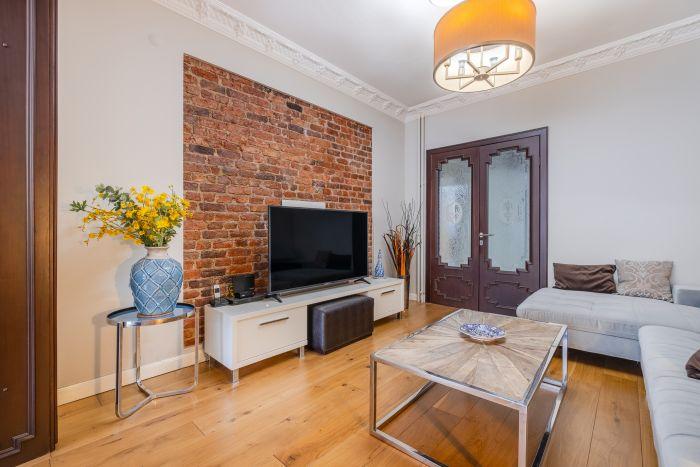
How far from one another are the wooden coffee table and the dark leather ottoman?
881 millimetres

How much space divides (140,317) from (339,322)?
146cm

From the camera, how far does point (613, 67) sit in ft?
9.78

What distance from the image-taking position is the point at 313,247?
288cm

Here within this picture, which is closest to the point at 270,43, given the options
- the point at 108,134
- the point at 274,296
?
the point at 108,134

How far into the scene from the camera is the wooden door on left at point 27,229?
1.35 m

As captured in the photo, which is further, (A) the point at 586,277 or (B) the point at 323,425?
(A) the point at 586,277

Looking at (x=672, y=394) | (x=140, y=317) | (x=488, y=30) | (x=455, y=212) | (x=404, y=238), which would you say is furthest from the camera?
(x=404, y=238)

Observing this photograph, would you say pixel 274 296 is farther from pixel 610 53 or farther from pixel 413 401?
pixel 610 53

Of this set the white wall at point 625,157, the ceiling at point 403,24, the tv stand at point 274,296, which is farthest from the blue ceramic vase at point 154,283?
the white wall at point 625,157

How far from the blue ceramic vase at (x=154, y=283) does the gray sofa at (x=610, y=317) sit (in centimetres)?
258

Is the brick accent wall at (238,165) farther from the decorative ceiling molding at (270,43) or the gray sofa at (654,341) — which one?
the gray sofa at (654,341)

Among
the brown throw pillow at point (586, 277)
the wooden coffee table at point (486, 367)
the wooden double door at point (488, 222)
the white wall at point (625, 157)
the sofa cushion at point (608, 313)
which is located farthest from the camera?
the wooden double door at point (488, 222)

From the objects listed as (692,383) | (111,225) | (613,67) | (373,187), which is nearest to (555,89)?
(613,67)

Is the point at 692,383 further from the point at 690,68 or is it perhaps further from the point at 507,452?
the point at 690,68
